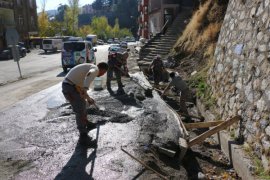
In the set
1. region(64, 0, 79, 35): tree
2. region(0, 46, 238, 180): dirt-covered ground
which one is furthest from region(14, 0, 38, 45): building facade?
region(0, 46, 238, 180): dirt-covered ground

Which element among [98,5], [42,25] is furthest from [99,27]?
[98,5]

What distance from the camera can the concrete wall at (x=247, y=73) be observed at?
6188 millimetres

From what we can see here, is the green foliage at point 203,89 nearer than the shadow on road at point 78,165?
No

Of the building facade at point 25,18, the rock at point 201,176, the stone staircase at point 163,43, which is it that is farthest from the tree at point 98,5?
the rock at point 201,176

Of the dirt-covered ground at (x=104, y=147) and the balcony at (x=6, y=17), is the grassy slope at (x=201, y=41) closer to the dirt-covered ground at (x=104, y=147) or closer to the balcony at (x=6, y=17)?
the dirt-covered ground at (x=104, y=147)

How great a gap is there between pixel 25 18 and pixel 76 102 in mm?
55903

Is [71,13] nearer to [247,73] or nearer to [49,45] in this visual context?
[49,45]

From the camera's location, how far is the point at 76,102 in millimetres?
6746

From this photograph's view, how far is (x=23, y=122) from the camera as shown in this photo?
8.73m

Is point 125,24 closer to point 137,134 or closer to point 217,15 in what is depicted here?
point 217,15

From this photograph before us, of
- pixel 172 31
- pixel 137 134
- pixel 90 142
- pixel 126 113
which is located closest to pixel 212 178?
pixel 137 134

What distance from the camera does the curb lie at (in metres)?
5.87

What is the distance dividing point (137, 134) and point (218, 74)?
3.69 meters

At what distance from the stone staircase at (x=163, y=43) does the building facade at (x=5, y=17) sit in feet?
89.9
